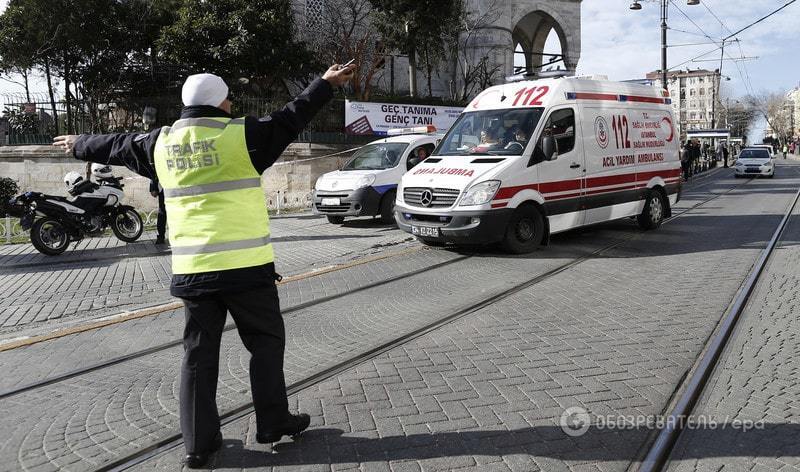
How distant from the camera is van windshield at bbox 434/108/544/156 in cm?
989

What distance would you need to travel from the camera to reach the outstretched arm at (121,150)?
12.3 feet

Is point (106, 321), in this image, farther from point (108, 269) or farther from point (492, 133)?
point (492, 133)

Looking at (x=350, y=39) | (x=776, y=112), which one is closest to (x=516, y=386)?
(x=350, y=39)

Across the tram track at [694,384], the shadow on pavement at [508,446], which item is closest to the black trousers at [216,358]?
the shadow on pavement at [508,446]

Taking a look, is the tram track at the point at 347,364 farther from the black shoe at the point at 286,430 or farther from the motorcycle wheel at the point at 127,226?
the motorcycle wheel at the point at 127,226

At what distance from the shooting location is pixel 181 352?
5.48 m

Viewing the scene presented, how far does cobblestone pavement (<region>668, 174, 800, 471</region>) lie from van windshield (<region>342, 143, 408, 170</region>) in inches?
345

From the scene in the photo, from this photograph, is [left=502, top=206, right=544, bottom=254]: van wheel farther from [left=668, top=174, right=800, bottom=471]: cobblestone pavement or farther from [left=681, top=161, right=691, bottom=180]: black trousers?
[left=681, top=161, right=691, bottom=180]: black trousers

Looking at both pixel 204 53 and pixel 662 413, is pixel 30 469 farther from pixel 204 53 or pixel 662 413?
pixel 204 53

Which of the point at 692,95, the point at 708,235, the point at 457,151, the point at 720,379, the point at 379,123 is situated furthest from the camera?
the point at 692,95

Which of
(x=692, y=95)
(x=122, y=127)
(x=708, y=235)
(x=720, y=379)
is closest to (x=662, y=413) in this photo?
(x=720, y=379)

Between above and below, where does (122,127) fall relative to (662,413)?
above

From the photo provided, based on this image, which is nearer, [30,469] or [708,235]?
[30,469]

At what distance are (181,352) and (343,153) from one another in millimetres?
15094
